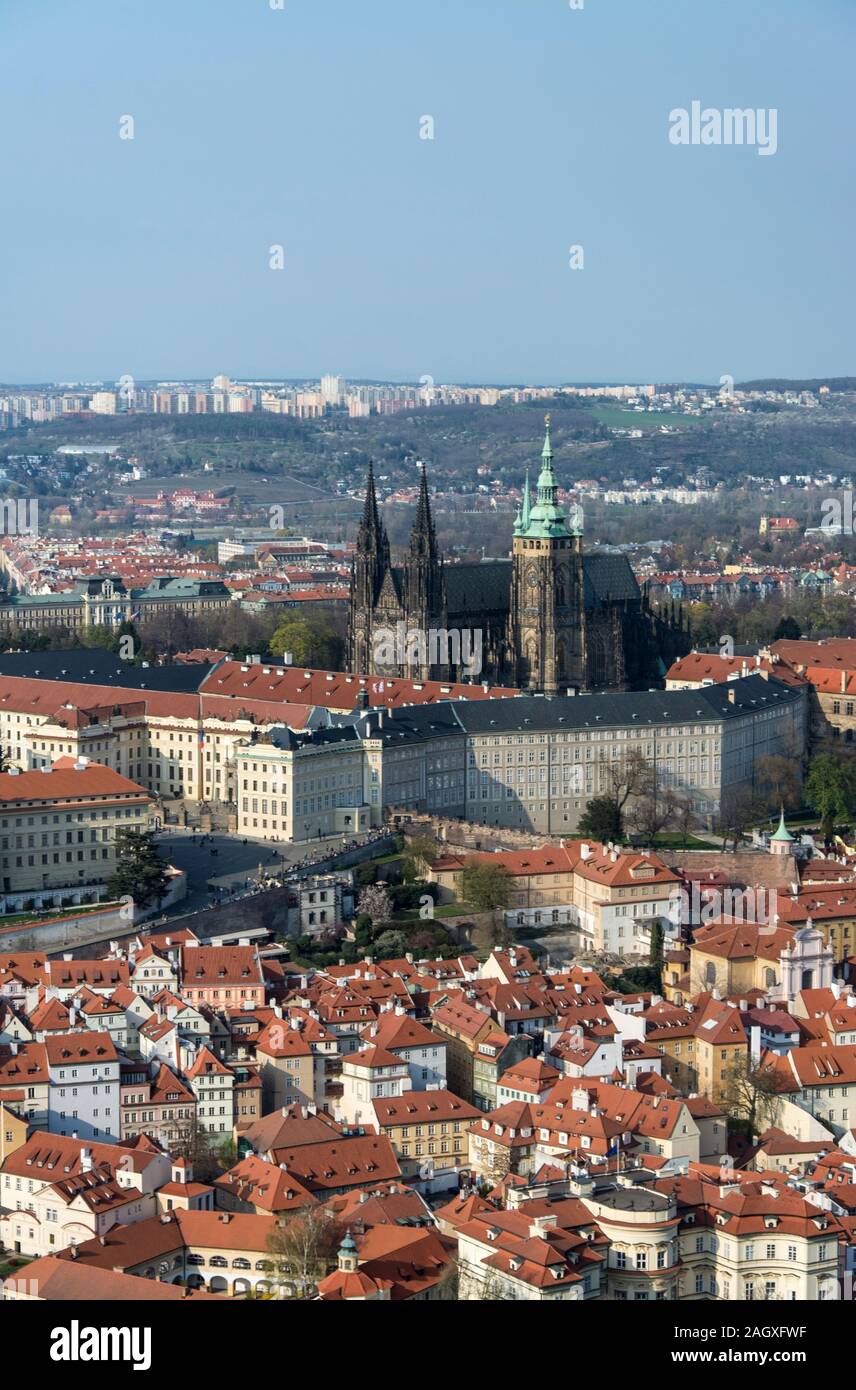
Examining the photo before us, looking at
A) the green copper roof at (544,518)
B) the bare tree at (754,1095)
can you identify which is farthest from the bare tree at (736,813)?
the bare tree at (754,1095)

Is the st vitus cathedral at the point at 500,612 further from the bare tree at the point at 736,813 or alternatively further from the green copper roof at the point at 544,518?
the bare tree at the point at 736,813

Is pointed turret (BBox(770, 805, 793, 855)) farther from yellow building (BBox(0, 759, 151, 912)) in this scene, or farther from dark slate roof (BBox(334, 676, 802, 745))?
yellow building (BBox(0, 759, 151, 912))

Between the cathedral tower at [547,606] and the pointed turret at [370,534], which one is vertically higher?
the pointed turret at [370,534]

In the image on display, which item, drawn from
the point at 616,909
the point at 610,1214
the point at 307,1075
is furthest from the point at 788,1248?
the point at 616,909

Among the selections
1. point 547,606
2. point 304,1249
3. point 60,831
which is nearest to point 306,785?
point 60,831

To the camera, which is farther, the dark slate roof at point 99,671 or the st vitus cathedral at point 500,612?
the st vitus cathedral at point 500,612
